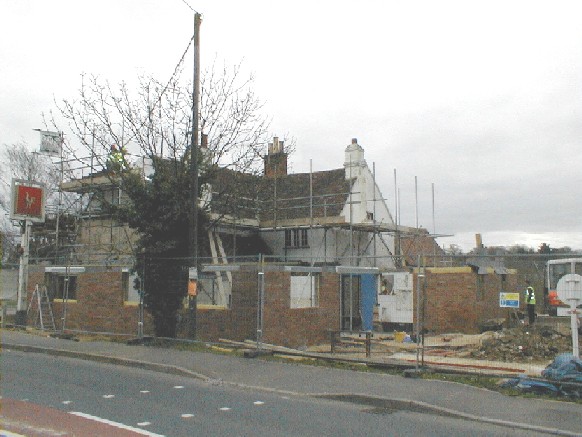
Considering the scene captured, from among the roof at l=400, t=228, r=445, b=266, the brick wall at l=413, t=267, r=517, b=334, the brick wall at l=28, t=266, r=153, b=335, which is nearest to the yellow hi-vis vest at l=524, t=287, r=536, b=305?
the brick wall at l=413, t=267, r=517, b=334

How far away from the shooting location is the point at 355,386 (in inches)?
423

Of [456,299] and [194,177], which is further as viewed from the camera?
[456,299]

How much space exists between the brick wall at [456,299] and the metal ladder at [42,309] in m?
12.9

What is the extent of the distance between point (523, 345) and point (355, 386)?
7295 millimetres

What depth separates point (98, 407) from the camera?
9.11m

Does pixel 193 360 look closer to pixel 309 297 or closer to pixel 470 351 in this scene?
pixel 309 297

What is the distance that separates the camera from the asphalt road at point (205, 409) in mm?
7984

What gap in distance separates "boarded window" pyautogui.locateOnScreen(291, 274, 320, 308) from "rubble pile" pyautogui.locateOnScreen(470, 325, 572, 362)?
189 inches

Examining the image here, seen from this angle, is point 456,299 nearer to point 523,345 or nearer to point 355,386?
point 523,345

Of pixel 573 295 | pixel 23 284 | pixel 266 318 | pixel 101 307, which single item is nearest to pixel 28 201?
pixel 23 284

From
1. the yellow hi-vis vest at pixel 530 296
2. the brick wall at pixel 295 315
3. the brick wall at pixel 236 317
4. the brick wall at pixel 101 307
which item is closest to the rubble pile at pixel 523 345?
the yellow hi-vis vest at pixel 530 296

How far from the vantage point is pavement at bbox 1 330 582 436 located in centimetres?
861

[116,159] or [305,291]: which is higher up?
[116,159]

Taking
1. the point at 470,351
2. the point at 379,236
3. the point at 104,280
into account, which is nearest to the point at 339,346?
the point at 470,351
